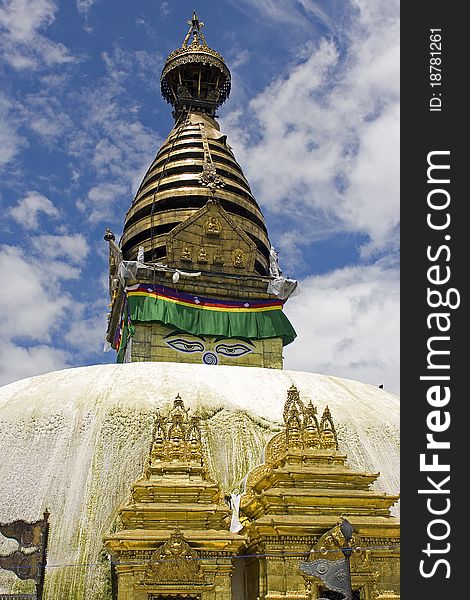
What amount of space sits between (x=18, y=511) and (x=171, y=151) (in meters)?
21.3

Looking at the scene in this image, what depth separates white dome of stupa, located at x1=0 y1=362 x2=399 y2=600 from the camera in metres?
12.9

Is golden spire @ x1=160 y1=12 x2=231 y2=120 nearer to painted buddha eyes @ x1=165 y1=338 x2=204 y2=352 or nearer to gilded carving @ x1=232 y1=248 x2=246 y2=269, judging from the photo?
gilded carving @ x1=232 y1=248 x2=246 y2=269

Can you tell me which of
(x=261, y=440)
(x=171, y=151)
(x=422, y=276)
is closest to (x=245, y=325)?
(x=171, y=151)

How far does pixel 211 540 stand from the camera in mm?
10703

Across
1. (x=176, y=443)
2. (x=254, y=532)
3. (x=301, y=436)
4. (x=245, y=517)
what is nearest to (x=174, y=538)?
(x=254, y=532)

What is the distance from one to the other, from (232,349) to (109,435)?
40.1 feet

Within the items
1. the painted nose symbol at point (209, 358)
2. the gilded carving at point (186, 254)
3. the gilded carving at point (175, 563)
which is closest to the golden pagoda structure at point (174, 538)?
the gilded carving at point (175, 563)

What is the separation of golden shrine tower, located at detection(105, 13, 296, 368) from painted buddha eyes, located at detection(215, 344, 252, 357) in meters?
0.04

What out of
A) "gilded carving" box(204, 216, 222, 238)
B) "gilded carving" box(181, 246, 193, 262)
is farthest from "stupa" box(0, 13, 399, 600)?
"gilded carving" box(204, 216, 222, 238)

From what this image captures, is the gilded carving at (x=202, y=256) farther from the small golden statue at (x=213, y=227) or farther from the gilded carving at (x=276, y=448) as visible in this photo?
the gilded carving at (x=276, y=448)

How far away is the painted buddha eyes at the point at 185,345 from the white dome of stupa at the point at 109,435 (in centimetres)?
793

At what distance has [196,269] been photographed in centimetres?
2711

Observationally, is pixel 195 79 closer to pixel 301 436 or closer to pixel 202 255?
pixel 202 255

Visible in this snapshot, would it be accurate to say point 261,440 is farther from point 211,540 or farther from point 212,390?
point 211,540
